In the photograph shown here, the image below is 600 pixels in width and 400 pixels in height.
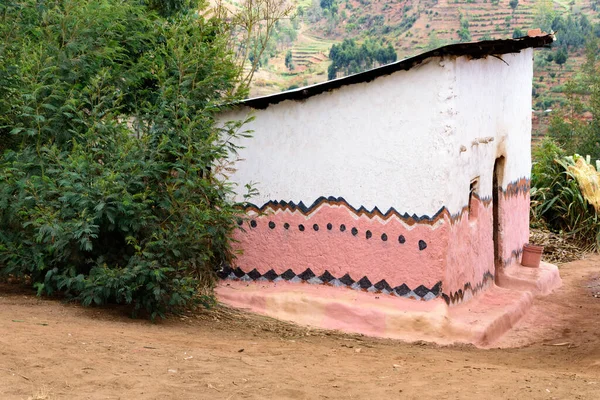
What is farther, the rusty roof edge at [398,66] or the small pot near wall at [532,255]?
the small pot near wall at [532,255]

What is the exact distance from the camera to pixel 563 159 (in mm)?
15281

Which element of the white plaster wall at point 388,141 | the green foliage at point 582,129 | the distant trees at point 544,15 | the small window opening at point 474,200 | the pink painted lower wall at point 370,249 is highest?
the distant trees at point 544,15

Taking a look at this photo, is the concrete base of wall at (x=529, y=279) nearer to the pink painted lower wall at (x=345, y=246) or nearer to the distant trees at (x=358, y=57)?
the pink painted lower wall at (x=345, y=246)

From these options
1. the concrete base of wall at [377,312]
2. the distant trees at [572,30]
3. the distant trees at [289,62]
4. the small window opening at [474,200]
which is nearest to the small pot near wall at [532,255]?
the concrete base of wall at [377,312]

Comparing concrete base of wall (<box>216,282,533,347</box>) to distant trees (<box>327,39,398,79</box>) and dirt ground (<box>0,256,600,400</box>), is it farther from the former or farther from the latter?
distant trees (<box>327,39,398,79</box>)

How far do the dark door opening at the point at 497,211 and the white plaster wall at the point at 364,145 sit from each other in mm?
2255

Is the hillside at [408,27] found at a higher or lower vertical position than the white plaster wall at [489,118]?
higher

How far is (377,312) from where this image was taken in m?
8.14

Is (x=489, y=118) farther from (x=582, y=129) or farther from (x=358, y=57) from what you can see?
(x=358, y=57)

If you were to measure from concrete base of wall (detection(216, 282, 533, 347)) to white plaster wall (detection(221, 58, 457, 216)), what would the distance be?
Answer: 0.97 meters

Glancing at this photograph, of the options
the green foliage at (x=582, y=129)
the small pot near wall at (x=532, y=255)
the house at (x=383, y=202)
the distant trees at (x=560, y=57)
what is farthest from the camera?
the distant trees at (x=560, y=57)

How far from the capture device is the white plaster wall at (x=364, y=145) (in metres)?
8.11

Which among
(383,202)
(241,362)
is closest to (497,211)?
(383,202)

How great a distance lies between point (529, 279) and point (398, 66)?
373cm
